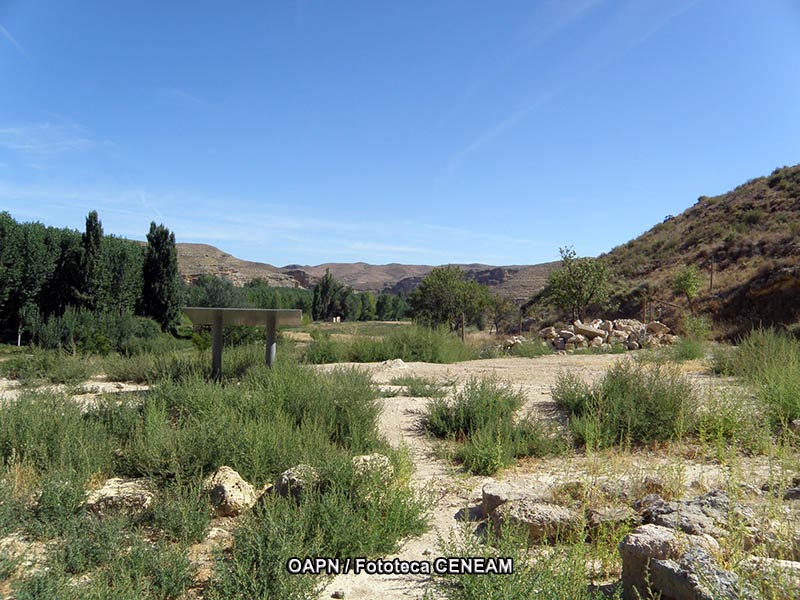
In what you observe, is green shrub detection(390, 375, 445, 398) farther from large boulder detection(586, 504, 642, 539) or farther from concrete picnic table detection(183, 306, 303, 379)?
large boulder detection(586, 504, 642, 539)

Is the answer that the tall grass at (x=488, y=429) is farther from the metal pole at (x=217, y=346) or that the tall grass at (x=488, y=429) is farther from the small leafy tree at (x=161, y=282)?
the small leafy tree at (x=161, y=282)

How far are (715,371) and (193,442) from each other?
8425 mm

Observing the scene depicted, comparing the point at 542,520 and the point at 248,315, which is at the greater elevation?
the point at 248,315

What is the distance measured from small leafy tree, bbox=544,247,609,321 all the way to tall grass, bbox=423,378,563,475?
50.5 feet

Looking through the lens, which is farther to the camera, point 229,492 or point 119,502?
point 229,492

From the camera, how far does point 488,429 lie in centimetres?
556

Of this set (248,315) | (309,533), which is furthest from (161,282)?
(309,533)

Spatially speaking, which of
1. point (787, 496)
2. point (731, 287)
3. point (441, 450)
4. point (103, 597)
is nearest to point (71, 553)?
point (103, 597)

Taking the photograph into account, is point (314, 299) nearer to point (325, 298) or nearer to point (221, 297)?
point (325, 298)

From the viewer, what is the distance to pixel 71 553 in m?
3.03

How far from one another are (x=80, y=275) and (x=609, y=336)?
22531 millimetres

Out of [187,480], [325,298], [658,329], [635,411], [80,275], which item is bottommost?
[187,480]

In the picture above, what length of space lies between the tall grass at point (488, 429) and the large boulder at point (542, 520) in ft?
4.71

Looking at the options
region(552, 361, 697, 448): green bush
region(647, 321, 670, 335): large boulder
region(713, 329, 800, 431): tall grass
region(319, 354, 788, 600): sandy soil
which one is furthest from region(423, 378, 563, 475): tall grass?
region(647, 321, 670, 335): large boulder
